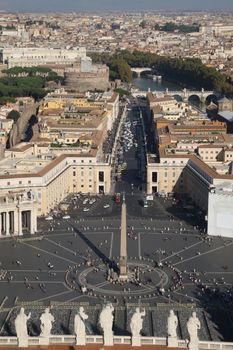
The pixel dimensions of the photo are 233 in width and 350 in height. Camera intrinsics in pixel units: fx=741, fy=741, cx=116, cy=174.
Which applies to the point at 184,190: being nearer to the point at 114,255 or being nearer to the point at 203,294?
the point at 114,255

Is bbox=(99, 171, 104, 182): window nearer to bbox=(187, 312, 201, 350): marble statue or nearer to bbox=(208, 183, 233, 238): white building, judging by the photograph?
bbox=(208, 183, 233, 238): white building

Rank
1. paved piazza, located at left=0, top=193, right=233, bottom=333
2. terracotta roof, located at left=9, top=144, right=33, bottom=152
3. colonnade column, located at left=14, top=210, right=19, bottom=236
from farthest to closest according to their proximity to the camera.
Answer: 1. terracotta roof, located at left=9, top=144, right=33, bottom=152
2. colonnade column, located at left=14, top=210, right=19, bottom=236
3. paved piazza, located at left=0, top=193, right=233, bottom=333

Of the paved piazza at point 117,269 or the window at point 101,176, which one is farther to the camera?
the window at point 101,176

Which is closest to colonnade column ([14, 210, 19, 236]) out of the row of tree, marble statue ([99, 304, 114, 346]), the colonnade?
the colonnade

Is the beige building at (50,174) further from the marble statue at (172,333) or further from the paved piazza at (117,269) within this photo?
the marble statue at (172,333)

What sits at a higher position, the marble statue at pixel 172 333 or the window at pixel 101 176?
the window at pixel 101 176

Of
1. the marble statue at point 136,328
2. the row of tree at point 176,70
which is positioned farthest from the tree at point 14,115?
the marble statue at point 136,328

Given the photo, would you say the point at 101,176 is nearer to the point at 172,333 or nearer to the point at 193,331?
the point at 172,333

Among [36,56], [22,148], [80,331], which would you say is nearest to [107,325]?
[80,331]
